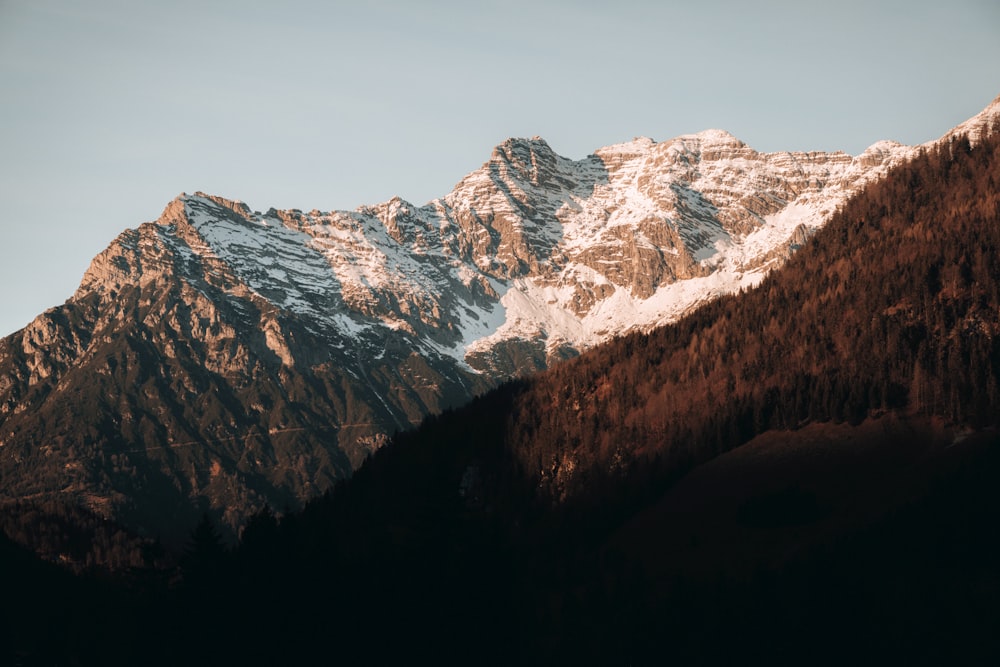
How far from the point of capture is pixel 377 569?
12569cm

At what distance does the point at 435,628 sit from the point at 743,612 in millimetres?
55034

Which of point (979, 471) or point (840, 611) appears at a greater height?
point (979, 471)

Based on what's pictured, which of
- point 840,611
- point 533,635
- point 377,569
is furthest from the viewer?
point 533,635

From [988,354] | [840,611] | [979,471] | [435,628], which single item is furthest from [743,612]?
[988,354]

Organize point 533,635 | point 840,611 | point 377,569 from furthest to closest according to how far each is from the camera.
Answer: point 533,635
point 840,611
point 377,569

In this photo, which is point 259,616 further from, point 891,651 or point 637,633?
point 891,651

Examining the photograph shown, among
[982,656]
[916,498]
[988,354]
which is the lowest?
[982,656]

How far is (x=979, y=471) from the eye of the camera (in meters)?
166

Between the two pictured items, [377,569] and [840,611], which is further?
[840,611]

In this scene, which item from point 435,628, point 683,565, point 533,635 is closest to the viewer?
point 435,628

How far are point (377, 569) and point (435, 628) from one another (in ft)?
56.2

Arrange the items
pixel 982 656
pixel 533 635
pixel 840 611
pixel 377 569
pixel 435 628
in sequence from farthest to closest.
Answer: pixel 533 635, pixel 840 611, pixel 982 656, pixel 377 569, pixel 435 628

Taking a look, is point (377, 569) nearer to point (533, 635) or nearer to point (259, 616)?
point (259, 616)

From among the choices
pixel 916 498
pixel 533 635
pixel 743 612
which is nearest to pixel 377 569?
pixel 533 635
